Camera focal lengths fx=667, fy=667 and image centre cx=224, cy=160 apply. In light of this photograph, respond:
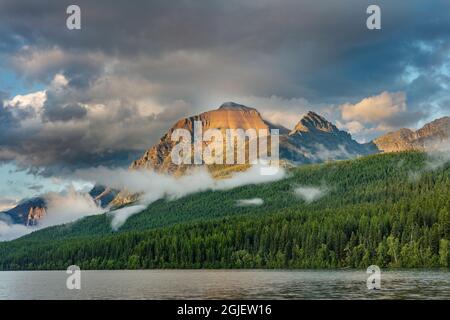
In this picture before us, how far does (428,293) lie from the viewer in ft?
343
